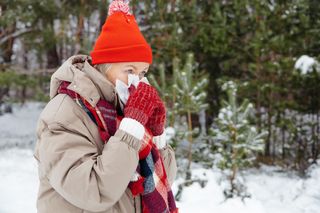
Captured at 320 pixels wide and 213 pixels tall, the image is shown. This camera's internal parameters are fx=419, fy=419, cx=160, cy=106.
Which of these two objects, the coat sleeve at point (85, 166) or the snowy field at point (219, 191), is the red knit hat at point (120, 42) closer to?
the coat sleeve at point (85, 166)

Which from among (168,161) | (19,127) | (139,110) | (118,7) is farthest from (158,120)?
(19,127)

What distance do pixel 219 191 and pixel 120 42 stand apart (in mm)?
4162

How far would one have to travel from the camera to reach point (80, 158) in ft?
5.18

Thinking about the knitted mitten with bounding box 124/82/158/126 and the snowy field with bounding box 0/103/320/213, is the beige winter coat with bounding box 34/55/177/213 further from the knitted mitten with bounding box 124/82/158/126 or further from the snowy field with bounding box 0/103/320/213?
the snowy field with bounding box 0/103/320/213

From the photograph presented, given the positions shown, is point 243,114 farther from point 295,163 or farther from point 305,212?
point 295,163

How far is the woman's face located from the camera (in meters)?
1.80

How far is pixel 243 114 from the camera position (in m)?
5.59

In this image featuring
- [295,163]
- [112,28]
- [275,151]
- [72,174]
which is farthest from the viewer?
[275,151]

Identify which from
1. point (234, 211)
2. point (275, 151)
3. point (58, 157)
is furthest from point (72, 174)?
point (275, 151)

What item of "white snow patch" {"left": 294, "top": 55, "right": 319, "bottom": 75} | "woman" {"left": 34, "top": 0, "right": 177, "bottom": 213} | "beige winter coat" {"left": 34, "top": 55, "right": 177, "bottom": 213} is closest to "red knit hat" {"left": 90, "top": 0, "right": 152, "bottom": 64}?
"woman" {"left": 34, "top": 0, "right": 177, "bottom": 213}

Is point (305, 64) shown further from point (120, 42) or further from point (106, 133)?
point (106, 133)

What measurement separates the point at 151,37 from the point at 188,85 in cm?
304

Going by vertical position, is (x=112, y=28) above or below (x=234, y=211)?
above

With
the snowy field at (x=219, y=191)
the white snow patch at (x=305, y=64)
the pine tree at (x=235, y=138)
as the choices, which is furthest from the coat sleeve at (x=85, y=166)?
the white snow patch at (x=305, y=64)
